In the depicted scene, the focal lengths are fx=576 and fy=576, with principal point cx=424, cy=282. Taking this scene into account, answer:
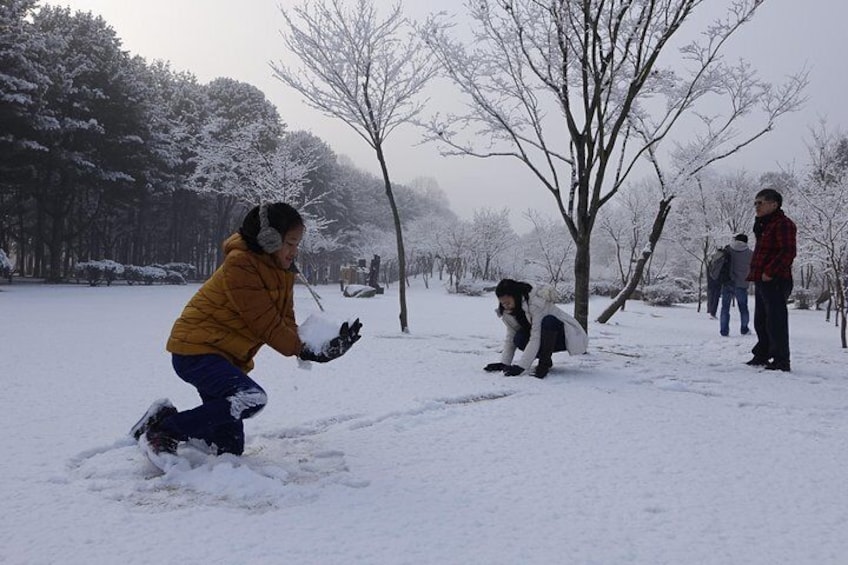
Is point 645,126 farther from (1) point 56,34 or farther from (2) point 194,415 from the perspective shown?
(1) point 56,34

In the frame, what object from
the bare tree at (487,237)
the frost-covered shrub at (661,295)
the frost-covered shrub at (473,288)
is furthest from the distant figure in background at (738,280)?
the bare tree at (487,237)

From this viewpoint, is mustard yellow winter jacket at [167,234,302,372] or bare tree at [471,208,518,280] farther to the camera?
bare tree at [471,208,518,280]

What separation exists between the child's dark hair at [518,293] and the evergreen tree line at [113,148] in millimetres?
16551

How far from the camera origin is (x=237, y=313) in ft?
9.08

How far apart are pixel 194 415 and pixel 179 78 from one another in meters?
43.4

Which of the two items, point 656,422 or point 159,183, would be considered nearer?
point 656,422

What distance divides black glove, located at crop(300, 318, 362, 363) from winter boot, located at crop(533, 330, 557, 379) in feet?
9.47

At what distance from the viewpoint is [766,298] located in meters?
5.68

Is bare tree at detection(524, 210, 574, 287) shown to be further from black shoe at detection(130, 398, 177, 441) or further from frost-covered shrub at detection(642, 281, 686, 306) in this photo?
black shoe at detection(130, 398, 177, 441)

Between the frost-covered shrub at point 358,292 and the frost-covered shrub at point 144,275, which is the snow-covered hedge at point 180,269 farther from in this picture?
the frost-covered shrub at point 358,292

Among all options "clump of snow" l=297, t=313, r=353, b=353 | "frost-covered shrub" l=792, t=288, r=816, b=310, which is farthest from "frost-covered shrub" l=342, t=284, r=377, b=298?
"clump of snow" l=297, t=313, r=353, b=353

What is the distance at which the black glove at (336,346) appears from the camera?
107 inches

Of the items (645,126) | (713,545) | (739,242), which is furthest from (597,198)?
(713,545)

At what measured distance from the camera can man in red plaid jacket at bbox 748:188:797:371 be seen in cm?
557
